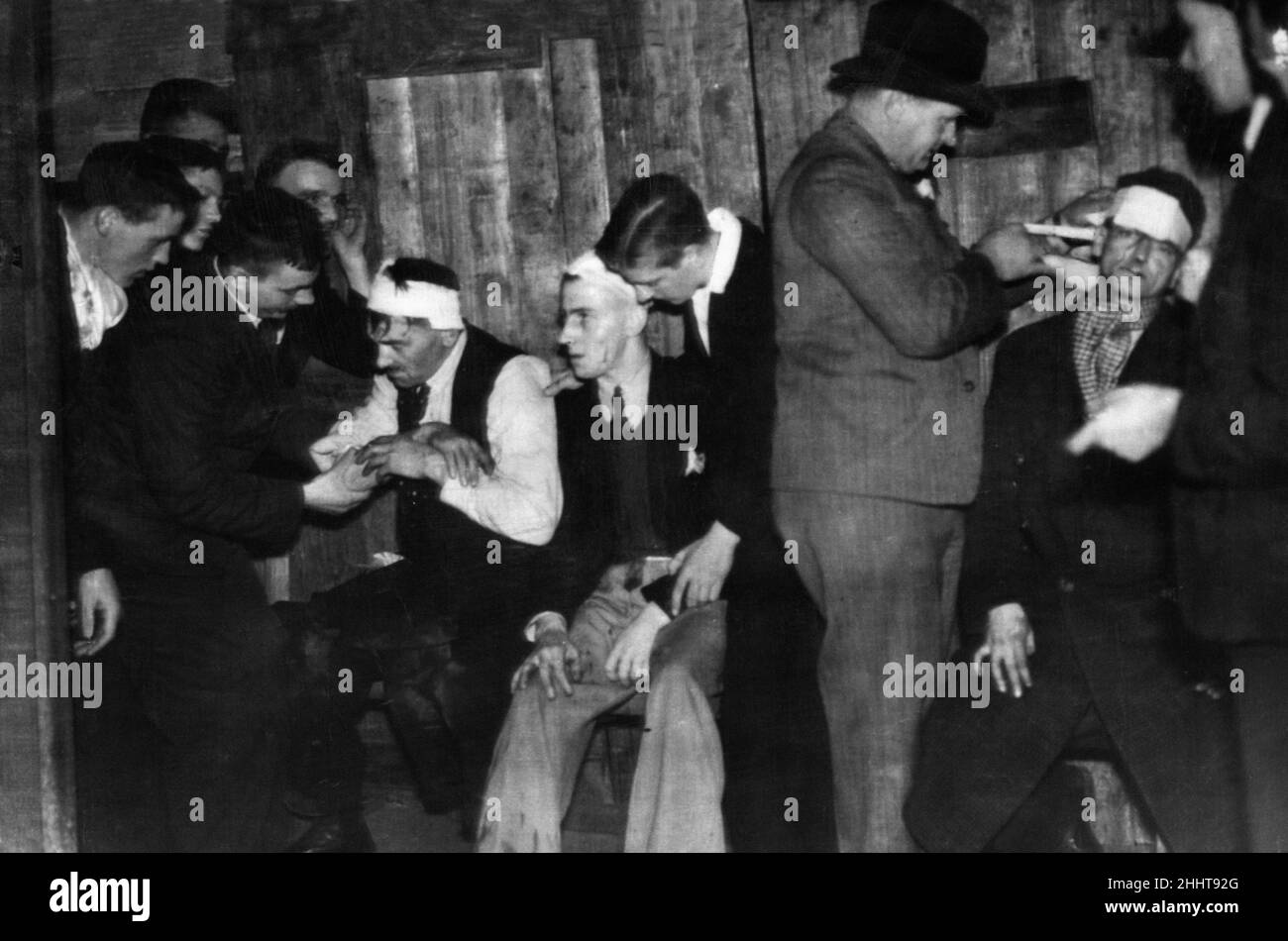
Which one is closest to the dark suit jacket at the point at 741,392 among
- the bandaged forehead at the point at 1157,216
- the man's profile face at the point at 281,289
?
the bandaged forehead at the point at 1157,216

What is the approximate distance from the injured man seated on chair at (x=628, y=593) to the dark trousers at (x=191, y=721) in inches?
30.2

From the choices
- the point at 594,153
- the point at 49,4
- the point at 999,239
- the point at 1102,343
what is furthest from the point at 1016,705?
the point at 49,4

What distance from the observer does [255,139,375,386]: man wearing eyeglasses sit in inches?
187

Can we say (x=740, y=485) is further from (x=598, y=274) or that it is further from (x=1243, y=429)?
(x=1243, y=429)

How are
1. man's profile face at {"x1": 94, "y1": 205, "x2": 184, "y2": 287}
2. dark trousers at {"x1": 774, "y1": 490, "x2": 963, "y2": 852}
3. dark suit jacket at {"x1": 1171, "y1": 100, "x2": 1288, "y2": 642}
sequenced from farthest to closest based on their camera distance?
man's profile face at {"x1": 94, "y1": 205, "x2": 184, "y2": 287} < dark trousers at {"x1": 774, "y1": 490, "x2": 963, "y2": 852} < dark suit jacket at {"x1": 1171, "y1": 100, "x2": 1288, "y2": 642}

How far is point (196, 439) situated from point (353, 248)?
2.44 feet

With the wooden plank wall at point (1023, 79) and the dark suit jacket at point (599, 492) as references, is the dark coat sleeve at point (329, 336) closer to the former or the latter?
the dark suit jacket at point (599, 492)

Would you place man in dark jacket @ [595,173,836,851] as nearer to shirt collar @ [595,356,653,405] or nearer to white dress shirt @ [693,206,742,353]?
white dress shirt @ [693,206,742,353]

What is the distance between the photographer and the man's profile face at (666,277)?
182 inches

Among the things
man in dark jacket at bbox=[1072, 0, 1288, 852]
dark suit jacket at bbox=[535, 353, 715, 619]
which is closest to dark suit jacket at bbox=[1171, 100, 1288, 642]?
man in dark jacket at bbox=[1072, 0, 1288, 852]

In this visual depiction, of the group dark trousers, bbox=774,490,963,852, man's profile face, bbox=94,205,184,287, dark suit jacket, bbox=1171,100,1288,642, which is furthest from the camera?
man's profile face, bbox=94,205,184,287

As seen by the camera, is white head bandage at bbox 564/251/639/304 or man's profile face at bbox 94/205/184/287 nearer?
white head bandage at bbox 564/251/639/304

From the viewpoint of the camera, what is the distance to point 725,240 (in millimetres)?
4609

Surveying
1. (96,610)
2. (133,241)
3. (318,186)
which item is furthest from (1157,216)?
(96,610)
